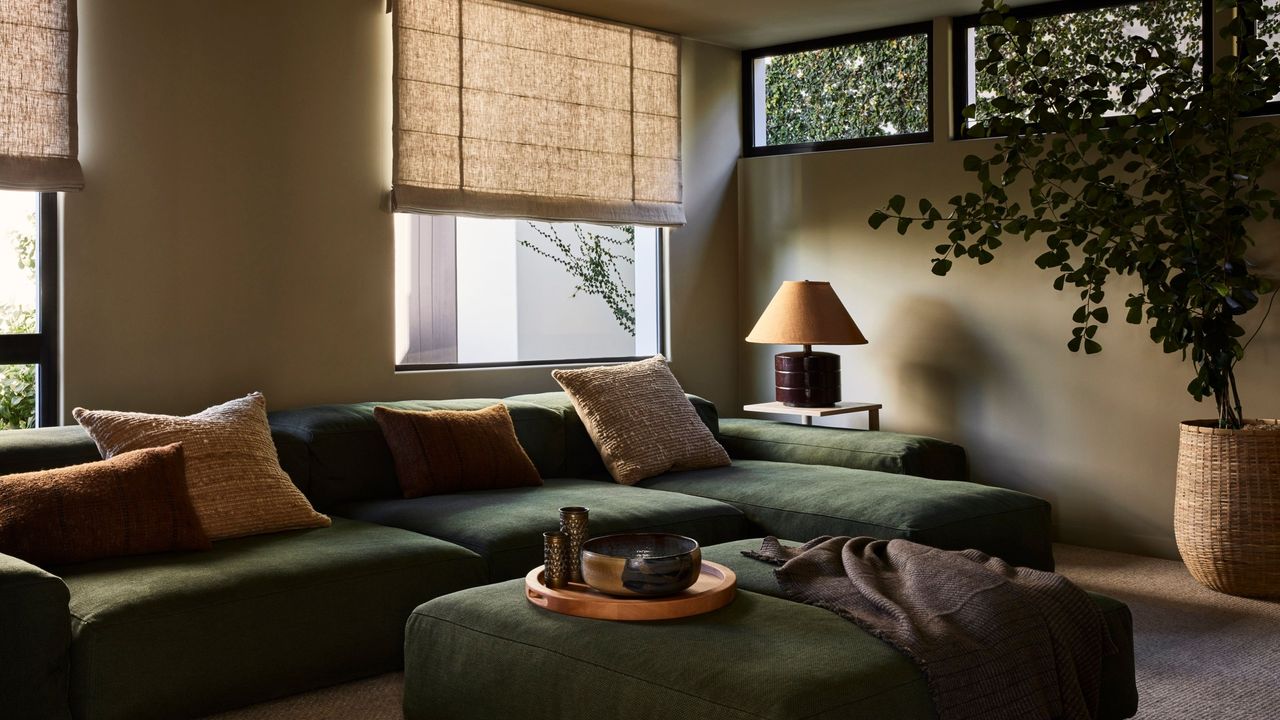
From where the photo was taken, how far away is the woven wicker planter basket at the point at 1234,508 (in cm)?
412

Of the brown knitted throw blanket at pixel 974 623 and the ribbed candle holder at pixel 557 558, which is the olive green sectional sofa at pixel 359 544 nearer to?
the ribbed candle holder at pixel 557 558

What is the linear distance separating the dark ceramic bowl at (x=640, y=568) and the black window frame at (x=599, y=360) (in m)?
2.39

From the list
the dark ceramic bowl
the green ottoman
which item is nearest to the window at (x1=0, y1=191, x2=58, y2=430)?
the green ottoman

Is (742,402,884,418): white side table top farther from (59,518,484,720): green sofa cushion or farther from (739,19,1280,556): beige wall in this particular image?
(59,518,484,720): green sofa cushion

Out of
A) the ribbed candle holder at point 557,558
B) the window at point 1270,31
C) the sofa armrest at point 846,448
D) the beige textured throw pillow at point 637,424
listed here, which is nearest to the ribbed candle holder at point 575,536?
the ribbed candle holder at point 557,558

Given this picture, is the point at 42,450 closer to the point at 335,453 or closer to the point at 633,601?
the point at 335,453

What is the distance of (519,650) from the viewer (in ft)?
8.18

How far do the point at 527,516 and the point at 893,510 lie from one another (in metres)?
1.17

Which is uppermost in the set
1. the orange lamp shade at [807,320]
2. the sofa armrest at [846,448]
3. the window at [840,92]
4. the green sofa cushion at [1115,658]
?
the window at [840,92]

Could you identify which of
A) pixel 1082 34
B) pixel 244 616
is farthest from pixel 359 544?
pixel 1082 34

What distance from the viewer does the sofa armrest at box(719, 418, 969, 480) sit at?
177 inches

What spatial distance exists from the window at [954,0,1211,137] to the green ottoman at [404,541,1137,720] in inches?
115

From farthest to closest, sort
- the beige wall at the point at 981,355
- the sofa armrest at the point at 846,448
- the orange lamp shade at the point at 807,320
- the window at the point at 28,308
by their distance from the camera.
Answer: the orange lamp shade at the point at 807,320 → the beige wall at the point at 981,355 → the sofa armrest at the point at 846,448 → the window at the point at 28,308

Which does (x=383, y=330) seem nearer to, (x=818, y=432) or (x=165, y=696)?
(x=818, y=432)
